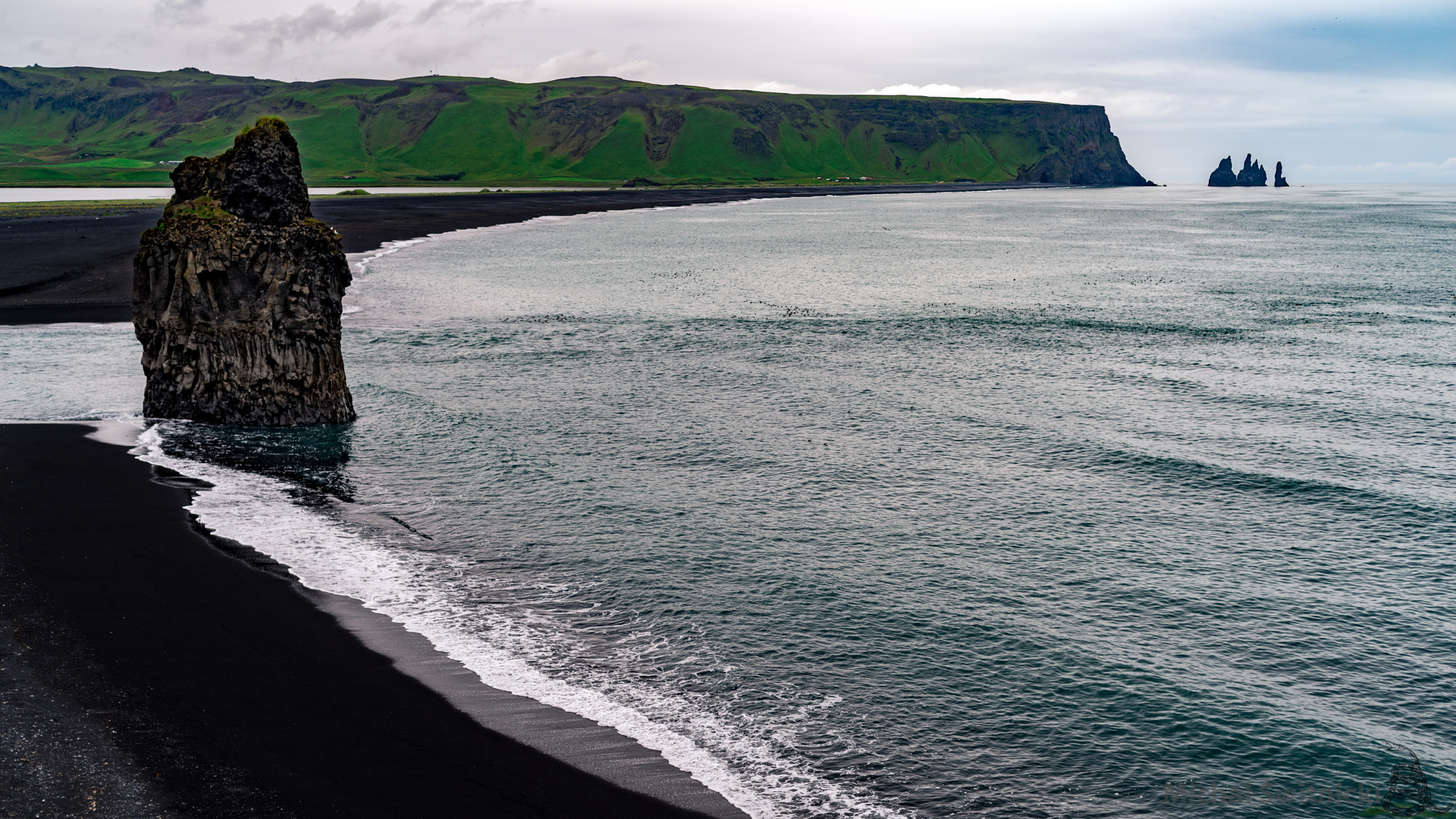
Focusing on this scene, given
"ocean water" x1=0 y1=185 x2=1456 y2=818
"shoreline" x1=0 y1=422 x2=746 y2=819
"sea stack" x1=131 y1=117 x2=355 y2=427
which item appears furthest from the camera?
"sea stack" x1=131 y1=117 x2=355 y2=427

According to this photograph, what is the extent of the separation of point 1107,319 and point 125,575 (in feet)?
178

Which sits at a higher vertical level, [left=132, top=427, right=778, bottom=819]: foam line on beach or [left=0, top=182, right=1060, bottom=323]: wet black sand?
[left=0, top=182, right=1060, bottom=323]: wet black sand

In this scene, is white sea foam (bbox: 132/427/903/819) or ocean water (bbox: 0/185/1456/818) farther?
ocean water (bbox: 0/185/1456/818)

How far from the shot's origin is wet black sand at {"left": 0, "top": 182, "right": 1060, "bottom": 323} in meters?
56.0

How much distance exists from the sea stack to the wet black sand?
78.4 feet

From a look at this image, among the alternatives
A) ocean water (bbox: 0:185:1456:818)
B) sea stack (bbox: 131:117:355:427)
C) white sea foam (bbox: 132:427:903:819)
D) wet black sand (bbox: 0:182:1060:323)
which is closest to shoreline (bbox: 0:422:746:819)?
white sea foam (bbox: 132:427:903:819)

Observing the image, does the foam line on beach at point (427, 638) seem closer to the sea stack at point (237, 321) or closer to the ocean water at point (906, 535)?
the ocean water at point (906, 535)

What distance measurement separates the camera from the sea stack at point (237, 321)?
31.8 meters

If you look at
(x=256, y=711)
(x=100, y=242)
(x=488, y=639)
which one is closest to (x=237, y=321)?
(x=488, y=639)

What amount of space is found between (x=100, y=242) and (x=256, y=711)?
8664cm

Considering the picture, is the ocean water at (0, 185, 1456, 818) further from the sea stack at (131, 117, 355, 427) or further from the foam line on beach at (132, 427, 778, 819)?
the sea stack at (131, 117, 355, 427)

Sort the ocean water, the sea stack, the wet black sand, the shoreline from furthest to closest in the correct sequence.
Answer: the wet black sand
the sea stack
the ocean water
the shoreline

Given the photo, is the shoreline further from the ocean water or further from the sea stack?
the sea stack

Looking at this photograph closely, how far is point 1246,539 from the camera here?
2273 cm
